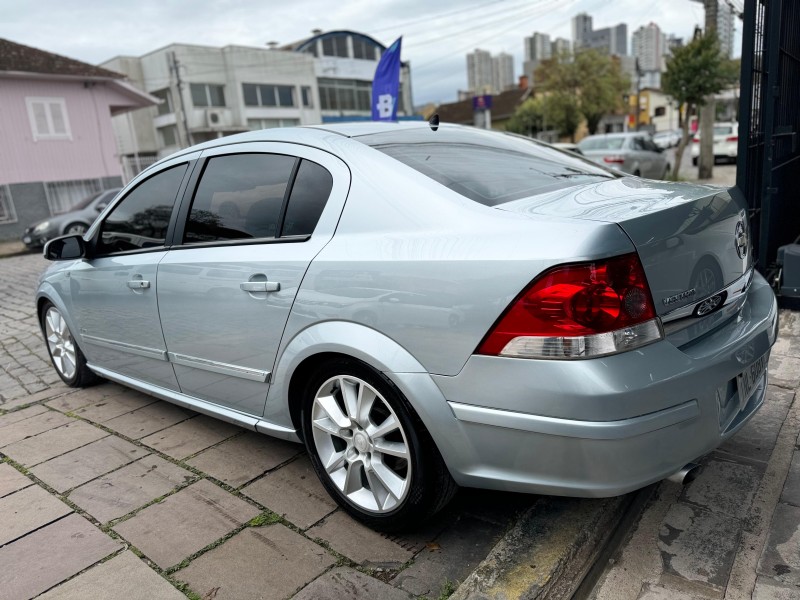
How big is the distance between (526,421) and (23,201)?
2142cm

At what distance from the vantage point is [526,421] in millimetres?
1868

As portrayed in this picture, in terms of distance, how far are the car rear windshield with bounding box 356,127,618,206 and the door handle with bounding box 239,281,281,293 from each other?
2.30 ft

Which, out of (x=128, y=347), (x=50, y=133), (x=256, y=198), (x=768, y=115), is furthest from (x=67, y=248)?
(x=50, y=133)

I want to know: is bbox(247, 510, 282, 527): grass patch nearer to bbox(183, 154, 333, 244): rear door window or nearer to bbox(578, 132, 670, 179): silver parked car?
bbox(183, 154, 333, 244): rear door window

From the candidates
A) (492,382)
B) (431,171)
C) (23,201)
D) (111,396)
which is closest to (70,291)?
(111,396)

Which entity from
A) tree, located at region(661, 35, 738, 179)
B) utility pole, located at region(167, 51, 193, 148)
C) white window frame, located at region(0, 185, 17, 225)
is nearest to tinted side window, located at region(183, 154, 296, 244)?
tree, located at region(661, 35, 738, 179)

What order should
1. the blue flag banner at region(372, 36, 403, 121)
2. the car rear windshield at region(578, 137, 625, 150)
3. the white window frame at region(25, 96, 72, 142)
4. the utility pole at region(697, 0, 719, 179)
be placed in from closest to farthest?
the blue flag banner at region(372, 36, 403, 121), the car rear windshield at region(578, 137, 625, 150), the utility pole at region(697, 0, 719, 179), the white window frame at region(25, 96, 72, 142)

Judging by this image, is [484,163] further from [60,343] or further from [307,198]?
[60,343]

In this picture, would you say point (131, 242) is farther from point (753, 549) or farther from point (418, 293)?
point (753, 549)

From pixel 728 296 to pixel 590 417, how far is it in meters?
0.90

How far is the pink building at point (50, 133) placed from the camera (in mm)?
18891

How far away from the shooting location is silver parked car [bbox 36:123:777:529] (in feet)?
6.00

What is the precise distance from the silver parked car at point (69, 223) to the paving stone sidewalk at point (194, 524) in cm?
1273

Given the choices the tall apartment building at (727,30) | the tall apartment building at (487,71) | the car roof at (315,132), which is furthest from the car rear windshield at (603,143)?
the tall apartment building at (487,71)
